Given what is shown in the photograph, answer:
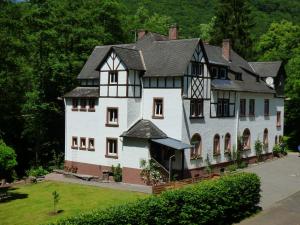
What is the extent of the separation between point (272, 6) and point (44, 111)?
76691 mm

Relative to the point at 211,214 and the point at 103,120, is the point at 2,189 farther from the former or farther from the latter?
the point at 211,214

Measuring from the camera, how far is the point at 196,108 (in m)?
37.4

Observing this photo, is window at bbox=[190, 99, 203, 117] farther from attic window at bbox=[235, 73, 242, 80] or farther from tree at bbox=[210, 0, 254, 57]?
tree at bbox=[210, 0, 254, 57]

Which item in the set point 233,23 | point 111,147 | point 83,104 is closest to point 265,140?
point 111,147

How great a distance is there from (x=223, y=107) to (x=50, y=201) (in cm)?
1704

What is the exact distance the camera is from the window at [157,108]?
3688cm

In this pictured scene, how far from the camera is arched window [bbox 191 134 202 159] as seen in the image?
37.3 metres

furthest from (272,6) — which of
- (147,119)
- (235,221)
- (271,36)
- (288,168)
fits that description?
(235,221)

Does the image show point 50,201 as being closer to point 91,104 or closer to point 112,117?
point 112,117

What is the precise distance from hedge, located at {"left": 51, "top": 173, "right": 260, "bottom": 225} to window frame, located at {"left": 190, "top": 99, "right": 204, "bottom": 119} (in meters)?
11.0

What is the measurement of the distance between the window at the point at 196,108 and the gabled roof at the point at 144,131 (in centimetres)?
293

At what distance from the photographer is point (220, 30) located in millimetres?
71875

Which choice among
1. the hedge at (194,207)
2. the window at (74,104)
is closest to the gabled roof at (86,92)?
the window at (74,104)

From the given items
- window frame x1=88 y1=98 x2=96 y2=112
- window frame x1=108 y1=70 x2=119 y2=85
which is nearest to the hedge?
window frame x1=108 y1=70 x2=119 y2=85
